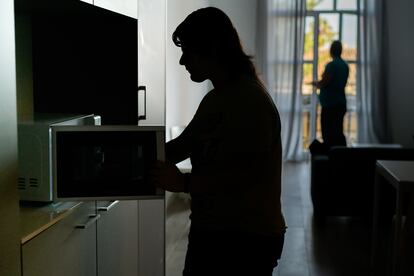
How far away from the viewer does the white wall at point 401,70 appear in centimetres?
793

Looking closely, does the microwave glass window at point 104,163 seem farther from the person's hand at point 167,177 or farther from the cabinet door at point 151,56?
the cabinet door at point 151,56

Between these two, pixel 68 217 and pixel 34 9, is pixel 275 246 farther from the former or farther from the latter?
pixel 34 9

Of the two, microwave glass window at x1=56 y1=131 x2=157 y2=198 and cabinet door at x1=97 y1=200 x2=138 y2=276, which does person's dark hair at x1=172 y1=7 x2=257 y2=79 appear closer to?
microwave glass window at x1=56 y1=131 x2=157 y2=198

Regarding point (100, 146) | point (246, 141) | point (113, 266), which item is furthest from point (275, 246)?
point (113, 266)

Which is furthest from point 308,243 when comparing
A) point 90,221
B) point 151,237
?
point 90,221

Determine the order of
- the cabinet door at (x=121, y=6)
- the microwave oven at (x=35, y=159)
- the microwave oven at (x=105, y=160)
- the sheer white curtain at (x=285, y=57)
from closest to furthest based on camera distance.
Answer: the microwave oven at (x=105, y=160), the microwave oven at (x=35, y=159), the cabinet door at (x=121, y=6), the sheer white curtain at (x=285, y=57)

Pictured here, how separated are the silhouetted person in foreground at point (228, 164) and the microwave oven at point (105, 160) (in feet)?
0.19

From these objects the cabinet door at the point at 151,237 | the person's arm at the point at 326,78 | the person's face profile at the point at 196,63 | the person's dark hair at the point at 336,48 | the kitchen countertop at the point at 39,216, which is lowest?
the cabinet door at the point at 151,237

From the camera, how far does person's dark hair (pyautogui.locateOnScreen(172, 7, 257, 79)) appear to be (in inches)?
63.4

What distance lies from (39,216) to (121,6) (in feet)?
3.18

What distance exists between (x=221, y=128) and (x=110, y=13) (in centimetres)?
99

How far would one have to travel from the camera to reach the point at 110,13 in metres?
2.34

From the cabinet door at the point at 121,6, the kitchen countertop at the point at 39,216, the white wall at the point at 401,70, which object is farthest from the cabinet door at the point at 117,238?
the white wall at the point at 401,70

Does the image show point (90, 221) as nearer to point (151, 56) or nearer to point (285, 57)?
point (151, 56)
